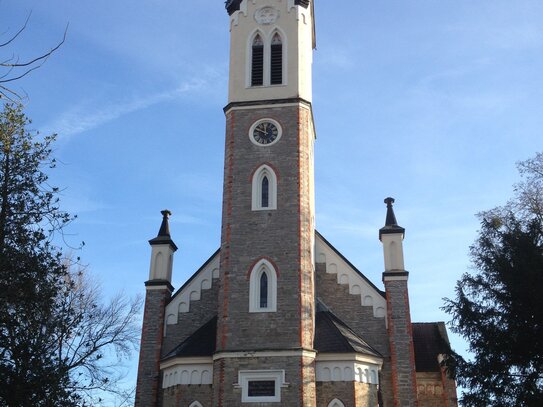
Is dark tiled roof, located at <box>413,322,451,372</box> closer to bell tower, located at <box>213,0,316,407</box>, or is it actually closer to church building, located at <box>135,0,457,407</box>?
church building, located at <box>135,0,457,407</box>

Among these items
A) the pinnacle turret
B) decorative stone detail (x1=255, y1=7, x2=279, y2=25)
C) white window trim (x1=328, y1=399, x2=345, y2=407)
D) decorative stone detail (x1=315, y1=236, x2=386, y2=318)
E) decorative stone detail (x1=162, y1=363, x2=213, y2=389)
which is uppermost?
decorative stone detail (x1=255, y1=7, x2=279, y2=25)

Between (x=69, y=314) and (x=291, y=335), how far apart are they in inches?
362

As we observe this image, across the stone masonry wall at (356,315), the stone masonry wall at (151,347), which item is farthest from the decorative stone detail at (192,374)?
the stone masonry wall at (356,315)

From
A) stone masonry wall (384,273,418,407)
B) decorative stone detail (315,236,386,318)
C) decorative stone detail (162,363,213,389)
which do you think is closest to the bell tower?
decorative stone detail (162,363,213,389)

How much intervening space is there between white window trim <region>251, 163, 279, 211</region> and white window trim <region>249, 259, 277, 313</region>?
2192 millimetres

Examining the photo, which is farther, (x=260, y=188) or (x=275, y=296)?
(x=260, y=188)

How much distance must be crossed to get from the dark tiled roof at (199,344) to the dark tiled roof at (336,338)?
3745mm

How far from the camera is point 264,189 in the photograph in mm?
25531

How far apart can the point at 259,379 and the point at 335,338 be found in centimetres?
311

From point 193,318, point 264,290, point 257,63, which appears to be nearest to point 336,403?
point 264,290

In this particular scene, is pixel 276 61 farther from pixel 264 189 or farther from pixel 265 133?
pixel 264 189

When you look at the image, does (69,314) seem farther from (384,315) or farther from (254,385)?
(384,315)

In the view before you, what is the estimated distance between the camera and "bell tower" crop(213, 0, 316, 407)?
72.7 ft

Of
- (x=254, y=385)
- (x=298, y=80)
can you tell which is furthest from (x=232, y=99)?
(x=254, y=385)
